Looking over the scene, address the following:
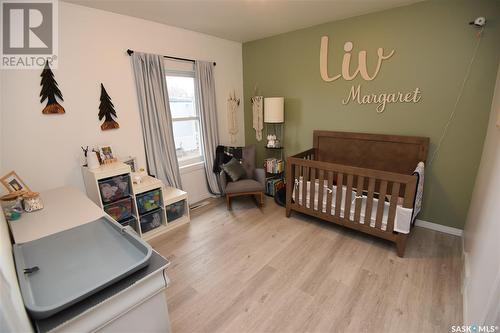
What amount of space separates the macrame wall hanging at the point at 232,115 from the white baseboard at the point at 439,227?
2.78 m

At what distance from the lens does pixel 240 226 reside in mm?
2789

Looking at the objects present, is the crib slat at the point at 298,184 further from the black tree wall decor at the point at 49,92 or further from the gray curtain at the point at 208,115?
the black tree wall decor at the point at 49,92

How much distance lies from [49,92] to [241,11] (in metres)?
2.01

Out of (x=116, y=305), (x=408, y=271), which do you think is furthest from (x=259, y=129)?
(x=116, y=305)

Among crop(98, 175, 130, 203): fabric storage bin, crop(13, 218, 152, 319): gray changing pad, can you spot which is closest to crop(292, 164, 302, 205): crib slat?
crop(98, 175, 130, 203): fabric storage bin

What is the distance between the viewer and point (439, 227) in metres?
2.58

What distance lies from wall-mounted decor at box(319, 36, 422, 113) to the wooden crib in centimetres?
40

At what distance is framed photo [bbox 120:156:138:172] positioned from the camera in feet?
8.70

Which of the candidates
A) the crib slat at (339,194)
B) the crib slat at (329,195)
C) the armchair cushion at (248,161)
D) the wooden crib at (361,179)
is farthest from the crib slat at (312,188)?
the armchair cushion at (248,161)

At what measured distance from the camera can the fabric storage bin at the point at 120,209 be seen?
7.61 ft

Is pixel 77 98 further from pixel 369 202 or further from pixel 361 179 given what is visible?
pixel 369 202

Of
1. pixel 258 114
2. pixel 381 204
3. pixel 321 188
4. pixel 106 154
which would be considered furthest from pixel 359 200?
pixel 106 154

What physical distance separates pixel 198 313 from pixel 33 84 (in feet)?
7.72

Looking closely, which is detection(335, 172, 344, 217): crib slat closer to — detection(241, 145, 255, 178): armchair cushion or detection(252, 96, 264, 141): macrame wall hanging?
detection(241, 145, 255, 178): armchair cushion
